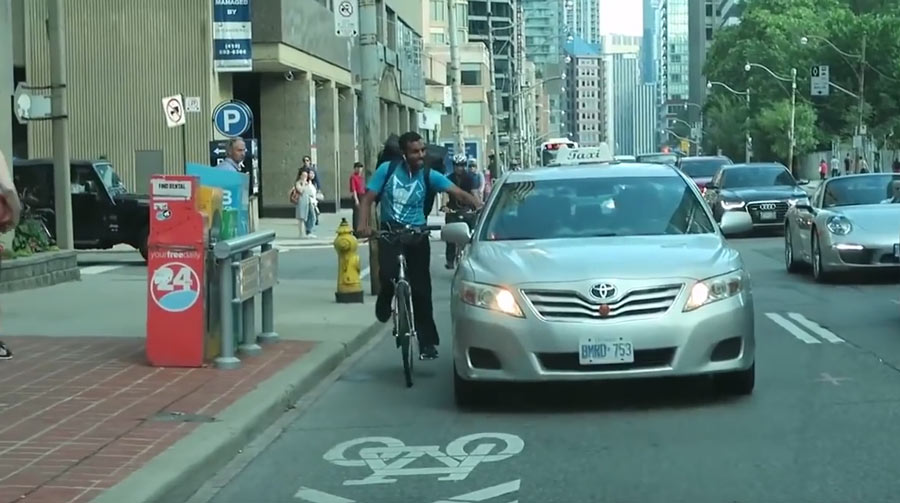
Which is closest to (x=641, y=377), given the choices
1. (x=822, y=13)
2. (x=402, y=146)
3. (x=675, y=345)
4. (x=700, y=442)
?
(x=675, y=345)

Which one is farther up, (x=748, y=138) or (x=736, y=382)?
(x=748, y=138)

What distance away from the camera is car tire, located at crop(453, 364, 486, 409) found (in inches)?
372

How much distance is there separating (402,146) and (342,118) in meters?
42.2

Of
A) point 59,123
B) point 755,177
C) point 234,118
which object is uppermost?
point 234,118

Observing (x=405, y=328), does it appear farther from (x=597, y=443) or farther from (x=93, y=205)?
(x=93, y=205)

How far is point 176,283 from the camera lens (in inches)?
420

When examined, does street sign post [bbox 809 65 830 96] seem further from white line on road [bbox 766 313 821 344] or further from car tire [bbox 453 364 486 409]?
car tire [bbox 453 364 486 409]

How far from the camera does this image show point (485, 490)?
283 inches

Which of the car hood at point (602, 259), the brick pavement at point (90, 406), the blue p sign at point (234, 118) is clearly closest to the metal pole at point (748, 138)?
the blue p sign at point (234, 118)

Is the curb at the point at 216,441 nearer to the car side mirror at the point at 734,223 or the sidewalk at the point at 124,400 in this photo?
the sidewalk at the point at 124,400

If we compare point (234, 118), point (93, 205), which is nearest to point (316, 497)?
point (93, 205)

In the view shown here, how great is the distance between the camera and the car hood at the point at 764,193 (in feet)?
98.2

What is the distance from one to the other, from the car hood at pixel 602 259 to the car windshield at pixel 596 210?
9.3 inches

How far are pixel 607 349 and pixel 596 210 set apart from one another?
1780mm
